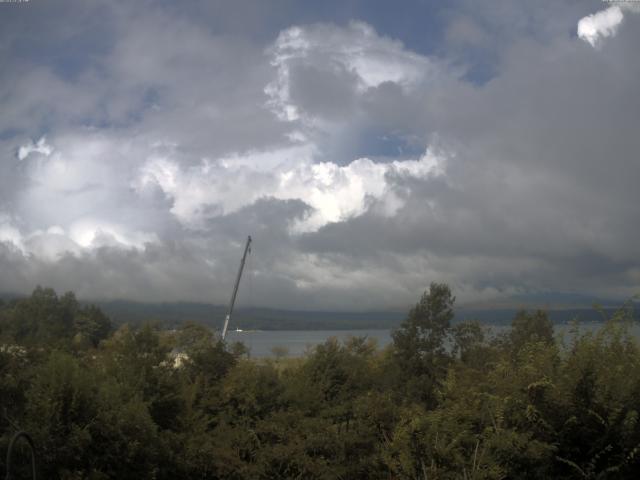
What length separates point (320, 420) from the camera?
1689 centimetres

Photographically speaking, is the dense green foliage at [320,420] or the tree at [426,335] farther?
the tree at [426,335]

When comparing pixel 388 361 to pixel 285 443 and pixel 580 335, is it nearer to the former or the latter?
pixel 285 443

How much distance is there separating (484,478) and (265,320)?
136535 mm

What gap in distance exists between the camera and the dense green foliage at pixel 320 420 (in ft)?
35.9

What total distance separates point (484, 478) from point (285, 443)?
6833mm

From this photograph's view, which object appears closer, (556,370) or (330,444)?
(556,370)

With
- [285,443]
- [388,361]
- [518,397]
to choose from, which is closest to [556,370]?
[518,397]

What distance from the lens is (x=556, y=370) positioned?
11664 millimetres

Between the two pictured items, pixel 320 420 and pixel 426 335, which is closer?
pixel 320 420

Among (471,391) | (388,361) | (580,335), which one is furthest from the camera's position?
(388,361)

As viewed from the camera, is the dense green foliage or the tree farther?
the tree

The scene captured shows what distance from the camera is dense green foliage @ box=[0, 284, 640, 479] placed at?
10953 millimetres

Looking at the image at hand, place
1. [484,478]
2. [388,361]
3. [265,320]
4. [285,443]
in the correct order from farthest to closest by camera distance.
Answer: [265,320] → [388,361] → [285,443] → [484,478]

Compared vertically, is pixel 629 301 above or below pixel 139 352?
above
